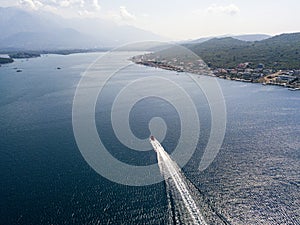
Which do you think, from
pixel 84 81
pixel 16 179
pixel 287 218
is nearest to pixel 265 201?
pixel 287 218

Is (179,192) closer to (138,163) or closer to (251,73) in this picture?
(138,163)

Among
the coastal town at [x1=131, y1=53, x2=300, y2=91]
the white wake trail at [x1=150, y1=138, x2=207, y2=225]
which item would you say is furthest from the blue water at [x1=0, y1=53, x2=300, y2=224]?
the coastal town at [x1=131, y1=53, x2=300, y2=91]

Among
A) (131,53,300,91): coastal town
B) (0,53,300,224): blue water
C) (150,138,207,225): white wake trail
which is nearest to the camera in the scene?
(150,138,207,225): white wake trail

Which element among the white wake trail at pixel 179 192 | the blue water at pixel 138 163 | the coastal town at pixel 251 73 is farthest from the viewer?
the coastal town at pixel 251 73

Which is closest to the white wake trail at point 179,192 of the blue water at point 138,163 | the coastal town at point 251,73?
the blue water at point 138,163

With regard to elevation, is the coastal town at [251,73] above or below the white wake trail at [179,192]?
below

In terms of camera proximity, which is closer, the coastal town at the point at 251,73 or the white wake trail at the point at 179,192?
the white wake trail at the point at 179,192

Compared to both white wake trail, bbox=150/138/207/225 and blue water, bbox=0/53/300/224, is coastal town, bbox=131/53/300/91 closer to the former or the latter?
blue water, bbox=0/53/300/224

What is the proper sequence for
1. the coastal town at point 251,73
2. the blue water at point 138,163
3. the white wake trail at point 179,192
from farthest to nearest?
the coastal town at point 251,73
the blue water at point 138,163
the white wake trail at point 179,192

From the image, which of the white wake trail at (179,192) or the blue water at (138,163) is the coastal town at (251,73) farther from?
the white wake trail at (179,192)

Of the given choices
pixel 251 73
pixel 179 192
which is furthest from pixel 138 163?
pixel 251 73
